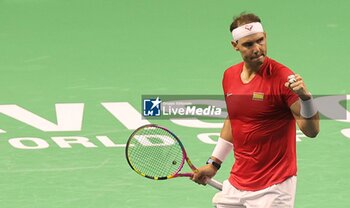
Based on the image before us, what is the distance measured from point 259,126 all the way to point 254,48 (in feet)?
1.90

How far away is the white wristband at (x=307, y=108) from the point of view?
7707 millimetres

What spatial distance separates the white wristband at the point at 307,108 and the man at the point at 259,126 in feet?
0.70

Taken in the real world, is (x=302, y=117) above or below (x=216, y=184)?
above

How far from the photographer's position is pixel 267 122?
830 centimetres

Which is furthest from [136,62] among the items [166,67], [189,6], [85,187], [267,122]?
[267,122]

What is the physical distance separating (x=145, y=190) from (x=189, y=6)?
5.74m

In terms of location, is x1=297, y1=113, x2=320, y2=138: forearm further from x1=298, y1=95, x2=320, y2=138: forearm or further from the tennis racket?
the tennis racket

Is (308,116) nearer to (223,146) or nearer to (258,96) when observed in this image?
(258,96)

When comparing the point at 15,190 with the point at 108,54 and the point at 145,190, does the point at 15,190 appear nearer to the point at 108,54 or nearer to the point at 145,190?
the point at 145,190

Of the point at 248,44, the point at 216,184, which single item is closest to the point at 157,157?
the point at 216,184

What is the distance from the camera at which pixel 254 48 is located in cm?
825

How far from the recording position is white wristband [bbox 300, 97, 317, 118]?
7707 millimetres

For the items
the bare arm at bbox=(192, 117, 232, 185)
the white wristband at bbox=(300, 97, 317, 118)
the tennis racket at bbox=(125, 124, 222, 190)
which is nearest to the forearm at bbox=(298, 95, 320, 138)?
the white wristband at bbox=(300, 97, 317, 118)

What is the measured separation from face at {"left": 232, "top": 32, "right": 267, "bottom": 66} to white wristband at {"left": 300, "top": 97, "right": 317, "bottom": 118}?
61cm
